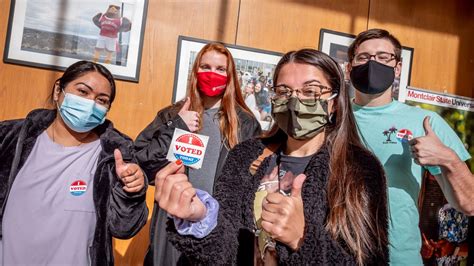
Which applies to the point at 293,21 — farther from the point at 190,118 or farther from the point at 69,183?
the point at 69,183

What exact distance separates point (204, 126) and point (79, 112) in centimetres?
74

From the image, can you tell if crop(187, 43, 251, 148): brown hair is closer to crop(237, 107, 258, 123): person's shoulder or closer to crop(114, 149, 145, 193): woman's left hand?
crop(237, 107, 258, 123): person's shoulder

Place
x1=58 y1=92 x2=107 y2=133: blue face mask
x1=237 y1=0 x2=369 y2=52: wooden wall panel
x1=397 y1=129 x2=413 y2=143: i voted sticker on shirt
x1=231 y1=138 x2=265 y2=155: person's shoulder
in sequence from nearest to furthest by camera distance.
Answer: x1=231 y1=138 x2=265 y2=155: person's shoulder
x1=58 y1=92 x2=107 y2=133: blue face mask
x1=397 y1=129 x2=413 y2=143: i voted sticker on shirt
x1=237 y1=0 x2=369 y2=52: wooden wall panel

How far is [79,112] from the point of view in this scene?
70.1 inches

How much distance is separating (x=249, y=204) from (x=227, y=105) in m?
1.03

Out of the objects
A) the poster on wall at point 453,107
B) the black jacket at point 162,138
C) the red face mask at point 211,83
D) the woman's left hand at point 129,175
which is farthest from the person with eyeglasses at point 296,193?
the poster on wall at point 453,107

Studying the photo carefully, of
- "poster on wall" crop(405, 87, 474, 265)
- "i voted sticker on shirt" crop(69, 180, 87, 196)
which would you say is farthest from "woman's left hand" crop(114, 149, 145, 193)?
"poster on wall" crop(405, 87, 474, 265)

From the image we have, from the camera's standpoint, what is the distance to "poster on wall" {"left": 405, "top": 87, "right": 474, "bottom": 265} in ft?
11.4

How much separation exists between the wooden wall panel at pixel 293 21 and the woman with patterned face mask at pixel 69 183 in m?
1.64

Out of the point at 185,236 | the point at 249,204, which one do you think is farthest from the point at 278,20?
the point at 185,236

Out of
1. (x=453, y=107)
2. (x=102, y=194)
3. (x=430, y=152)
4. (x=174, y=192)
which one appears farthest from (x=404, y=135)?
(x=453, y=107)

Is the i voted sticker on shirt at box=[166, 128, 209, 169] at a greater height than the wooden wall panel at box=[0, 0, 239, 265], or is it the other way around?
the wooden wall panel at box=[0, 0, 239, 265]

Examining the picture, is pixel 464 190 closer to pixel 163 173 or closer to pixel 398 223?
pixel 398 223

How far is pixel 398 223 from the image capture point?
5.95 feet
